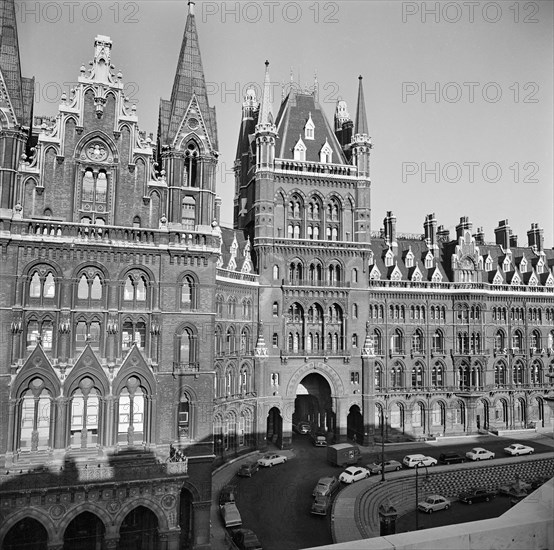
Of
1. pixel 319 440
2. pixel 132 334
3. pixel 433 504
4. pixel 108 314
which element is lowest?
pixel 433 504

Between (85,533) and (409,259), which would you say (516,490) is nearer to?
(409,259)

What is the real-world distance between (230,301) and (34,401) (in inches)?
Result: 1042

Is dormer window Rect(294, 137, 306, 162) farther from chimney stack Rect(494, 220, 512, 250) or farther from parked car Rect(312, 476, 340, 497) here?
parked car Rect(312, 476, 340, 497)

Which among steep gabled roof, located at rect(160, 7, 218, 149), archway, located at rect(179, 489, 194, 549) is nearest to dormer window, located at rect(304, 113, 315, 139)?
steep gabled roof, located at rect(160, 7, 218, 149)

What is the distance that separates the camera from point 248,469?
164 feet

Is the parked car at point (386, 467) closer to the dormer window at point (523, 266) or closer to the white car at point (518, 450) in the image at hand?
the white car at point (518, 450)

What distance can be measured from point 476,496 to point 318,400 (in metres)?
21.8

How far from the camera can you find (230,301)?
56781mm

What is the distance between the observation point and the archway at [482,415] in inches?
2719

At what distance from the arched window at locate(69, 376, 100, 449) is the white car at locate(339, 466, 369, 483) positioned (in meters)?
24.1

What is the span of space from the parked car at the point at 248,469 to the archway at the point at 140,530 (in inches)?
705

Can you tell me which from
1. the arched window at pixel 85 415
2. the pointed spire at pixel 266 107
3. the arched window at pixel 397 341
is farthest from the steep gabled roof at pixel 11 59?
the arched window at pixel 397 341

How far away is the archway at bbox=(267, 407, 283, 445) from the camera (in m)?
60.9

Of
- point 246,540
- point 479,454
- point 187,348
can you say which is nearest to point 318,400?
point 479,454
